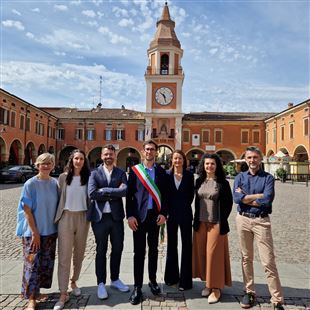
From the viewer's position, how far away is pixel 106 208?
3.67 m

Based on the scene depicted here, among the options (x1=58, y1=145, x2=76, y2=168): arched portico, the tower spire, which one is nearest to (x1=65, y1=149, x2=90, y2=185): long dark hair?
the tower spire

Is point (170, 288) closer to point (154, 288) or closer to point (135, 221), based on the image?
point (154, 288)

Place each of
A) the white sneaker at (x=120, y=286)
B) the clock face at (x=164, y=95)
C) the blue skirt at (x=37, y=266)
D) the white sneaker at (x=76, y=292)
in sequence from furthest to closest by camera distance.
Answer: the clock face at (x=164, y=95) < the white sneaker at (x=120, y=286) < the white sneaker at (x=76, y=292) < the blue skirt at (x=37, y=266)

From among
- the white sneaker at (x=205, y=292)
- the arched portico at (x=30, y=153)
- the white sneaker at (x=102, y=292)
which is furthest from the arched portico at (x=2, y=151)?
the white sneaker at (x=205, y=292)

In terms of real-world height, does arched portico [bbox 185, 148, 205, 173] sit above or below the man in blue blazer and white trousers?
above

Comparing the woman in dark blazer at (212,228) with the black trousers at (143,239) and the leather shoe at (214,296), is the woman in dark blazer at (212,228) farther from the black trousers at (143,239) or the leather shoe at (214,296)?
the black trousers at (143,239)

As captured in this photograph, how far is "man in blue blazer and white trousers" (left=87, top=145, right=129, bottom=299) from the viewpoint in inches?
142

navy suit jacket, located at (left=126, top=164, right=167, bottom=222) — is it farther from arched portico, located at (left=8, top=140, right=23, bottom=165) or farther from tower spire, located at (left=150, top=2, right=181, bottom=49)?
tower spire, located at (left=150, top=2, right=181, bottom=49)

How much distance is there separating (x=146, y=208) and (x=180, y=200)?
452mm

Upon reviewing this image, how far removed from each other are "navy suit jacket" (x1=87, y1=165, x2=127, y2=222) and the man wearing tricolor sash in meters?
0.12

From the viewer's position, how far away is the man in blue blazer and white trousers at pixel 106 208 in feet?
11.8

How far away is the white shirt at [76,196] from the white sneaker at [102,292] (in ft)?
3.21

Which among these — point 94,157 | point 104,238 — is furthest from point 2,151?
point 104,238

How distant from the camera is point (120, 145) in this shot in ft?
123
